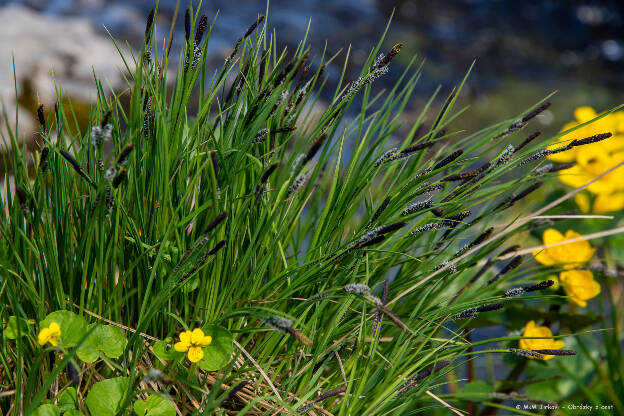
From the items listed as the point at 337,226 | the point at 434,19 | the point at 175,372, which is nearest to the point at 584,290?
the point at 337,226

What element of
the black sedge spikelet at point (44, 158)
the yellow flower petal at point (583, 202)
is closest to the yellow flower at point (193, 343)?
the black sedge spikelet at point (44, 158)

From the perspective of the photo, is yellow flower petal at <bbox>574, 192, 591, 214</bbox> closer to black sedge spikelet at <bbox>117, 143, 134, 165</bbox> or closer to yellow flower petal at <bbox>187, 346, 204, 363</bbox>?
yellow flower petal at <bbox>187, 346, 204, 363</bbox>

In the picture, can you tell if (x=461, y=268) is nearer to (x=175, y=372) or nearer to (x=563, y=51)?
(x=175, y=372)

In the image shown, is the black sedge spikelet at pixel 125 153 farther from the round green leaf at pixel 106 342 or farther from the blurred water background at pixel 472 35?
the blurred water background at pixel 472 35

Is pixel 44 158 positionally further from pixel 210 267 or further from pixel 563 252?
pixel 563 252

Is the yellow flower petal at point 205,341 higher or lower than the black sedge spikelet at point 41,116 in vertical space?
lower

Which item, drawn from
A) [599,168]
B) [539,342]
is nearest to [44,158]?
[539,342]

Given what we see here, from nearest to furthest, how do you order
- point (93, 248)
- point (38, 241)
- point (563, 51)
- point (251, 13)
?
point (38, 241) → point (93, 248) → point (251, 13) → point (563, 51)
